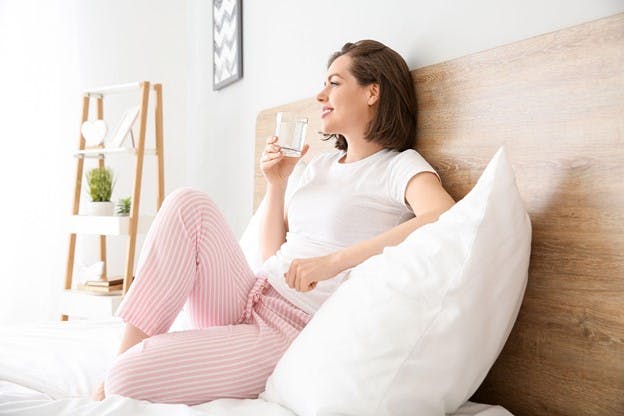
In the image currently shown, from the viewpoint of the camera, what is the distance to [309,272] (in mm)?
1125

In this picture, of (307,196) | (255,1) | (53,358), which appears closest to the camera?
(53,358)

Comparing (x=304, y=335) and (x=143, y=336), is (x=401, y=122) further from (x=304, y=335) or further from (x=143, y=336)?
(x=143, y=336)

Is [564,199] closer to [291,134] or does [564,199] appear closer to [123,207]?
[291,134]

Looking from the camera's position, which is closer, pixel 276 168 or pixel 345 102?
pixel 345 102

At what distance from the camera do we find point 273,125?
6.89ft

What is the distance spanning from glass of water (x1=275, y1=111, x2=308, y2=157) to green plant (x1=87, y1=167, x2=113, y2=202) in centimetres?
142

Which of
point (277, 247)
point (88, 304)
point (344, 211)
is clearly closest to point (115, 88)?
point (88, 304)

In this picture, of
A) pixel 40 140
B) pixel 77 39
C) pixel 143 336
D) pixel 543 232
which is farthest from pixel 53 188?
pixel 543 232

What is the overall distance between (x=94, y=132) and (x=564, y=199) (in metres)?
2.19

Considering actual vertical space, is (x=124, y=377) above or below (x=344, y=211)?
below

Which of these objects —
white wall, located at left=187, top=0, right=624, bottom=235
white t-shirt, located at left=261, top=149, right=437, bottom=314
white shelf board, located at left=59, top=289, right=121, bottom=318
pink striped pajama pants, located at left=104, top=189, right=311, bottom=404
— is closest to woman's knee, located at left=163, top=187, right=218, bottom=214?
pink striped pajama pants, located at left=104, top=189, right=311, bottom=404

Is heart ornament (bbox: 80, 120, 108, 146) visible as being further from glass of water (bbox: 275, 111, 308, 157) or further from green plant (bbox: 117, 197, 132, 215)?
glass of water (bbox: 275, 111, 308, 157)

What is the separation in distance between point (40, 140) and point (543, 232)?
249 centimetres

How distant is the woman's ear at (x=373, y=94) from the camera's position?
1.41m
